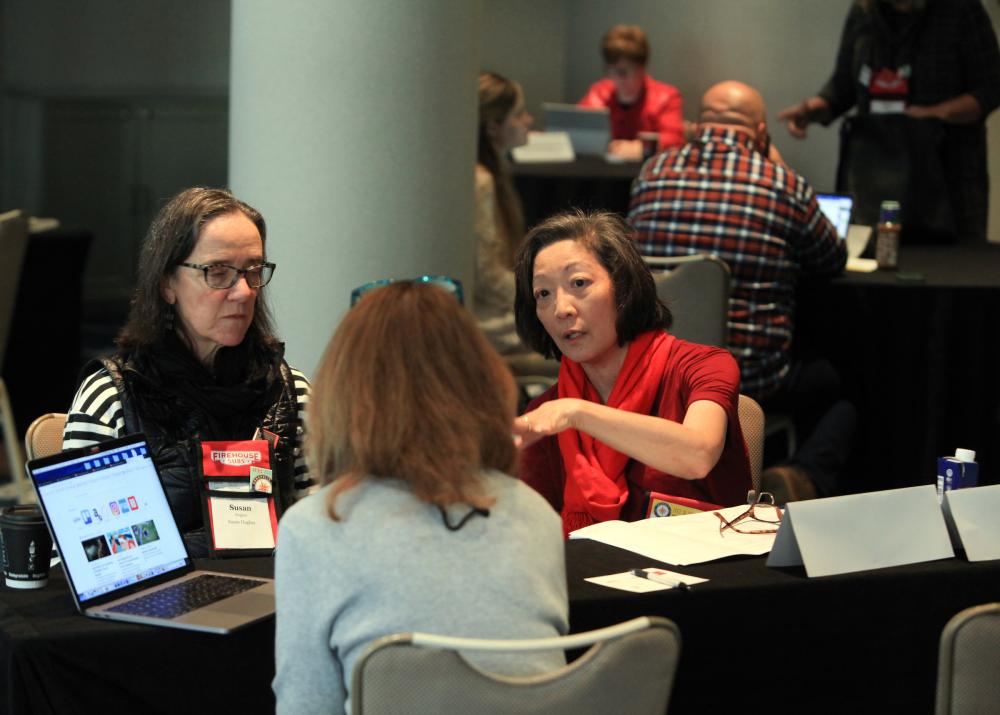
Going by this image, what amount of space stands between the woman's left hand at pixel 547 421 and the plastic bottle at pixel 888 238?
2.95m

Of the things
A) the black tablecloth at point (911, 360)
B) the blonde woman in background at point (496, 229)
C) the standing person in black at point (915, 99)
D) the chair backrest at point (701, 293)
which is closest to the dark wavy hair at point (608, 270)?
the chair backrest at point (701, 293)

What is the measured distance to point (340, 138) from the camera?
3662 millimetres

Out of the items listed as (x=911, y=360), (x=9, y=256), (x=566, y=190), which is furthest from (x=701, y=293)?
(x=566, y=190)

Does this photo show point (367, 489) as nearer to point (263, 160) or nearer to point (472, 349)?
point (472, 349)

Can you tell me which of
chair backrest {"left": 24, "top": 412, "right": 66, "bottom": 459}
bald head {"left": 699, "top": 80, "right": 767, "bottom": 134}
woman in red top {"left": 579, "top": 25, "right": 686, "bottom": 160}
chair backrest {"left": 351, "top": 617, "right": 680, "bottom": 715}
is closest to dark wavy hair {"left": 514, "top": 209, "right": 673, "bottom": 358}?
chair backrest {"left": 24, "top": 412, "right": 66, "bottom": 459}

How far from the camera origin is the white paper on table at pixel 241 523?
2.28 m

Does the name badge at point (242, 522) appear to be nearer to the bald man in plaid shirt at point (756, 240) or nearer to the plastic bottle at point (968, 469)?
the plastic bottle at point (968, 469)

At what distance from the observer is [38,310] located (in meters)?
5.89

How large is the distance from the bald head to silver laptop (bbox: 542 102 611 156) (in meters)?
3.32

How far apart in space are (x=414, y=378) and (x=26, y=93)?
7932mm

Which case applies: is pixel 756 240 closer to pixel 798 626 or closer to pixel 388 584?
pixel 798 626

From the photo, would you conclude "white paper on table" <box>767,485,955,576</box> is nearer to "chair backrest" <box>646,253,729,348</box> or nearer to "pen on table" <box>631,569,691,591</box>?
"pen on table" <box>631,569,691,591</box>

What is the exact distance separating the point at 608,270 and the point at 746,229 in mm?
1786

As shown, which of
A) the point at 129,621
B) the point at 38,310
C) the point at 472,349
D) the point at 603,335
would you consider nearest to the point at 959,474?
the point at 603,335
